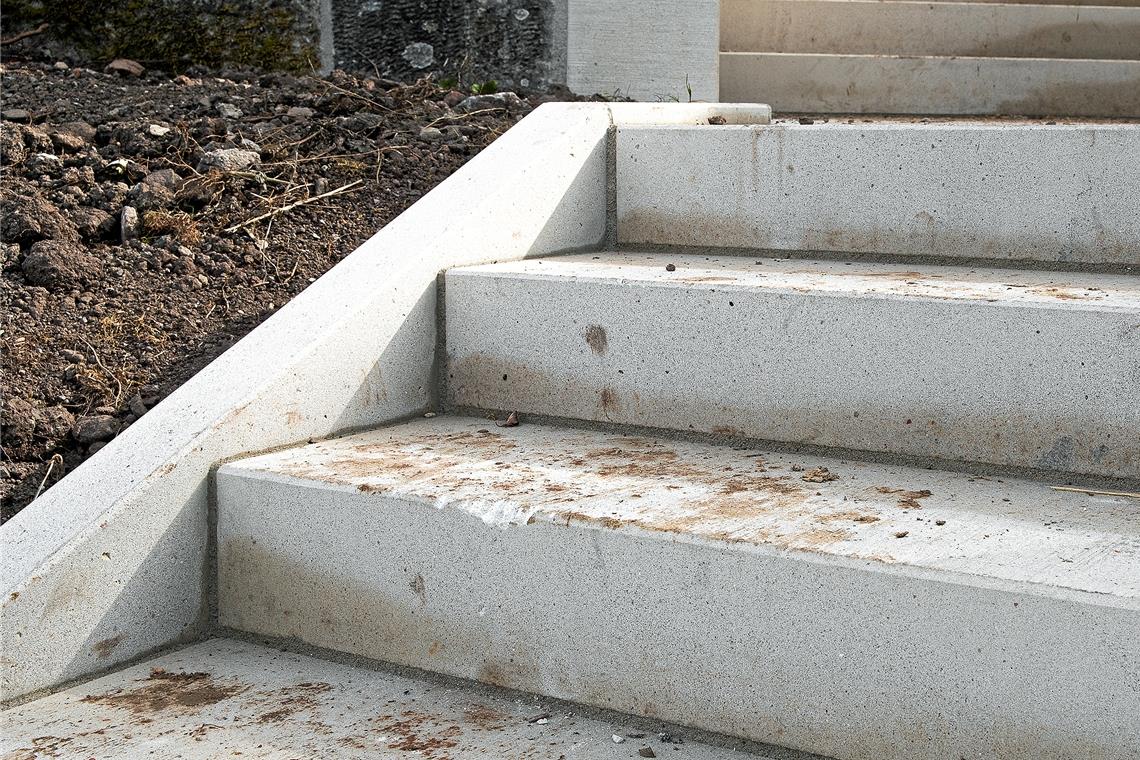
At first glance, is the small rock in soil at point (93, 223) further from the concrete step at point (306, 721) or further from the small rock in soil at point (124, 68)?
the small rock in soil at point (124, 68)

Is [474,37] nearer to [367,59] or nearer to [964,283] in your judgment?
[367,59]

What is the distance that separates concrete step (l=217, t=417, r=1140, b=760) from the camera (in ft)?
4.04

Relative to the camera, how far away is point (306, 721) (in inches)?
58.1

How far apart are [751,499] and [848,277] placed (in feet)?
1.99

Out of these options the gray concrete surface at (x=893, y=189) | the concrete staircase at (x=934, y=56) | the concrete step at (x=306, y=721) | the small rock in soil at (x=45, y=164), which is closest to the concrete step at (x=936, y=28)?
the concrete staircase at (x=934, y=56)

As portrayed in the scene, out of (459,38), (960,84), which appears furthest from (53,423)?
(960,84)

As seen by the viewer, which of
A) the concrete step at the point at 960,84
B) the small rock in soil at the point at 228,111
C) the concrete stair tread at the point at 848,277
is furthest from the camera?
the concrete step at the point at 960,84

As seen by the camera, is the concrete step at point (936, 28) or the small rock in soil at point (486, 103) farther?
the concrete step at point (936, 28)

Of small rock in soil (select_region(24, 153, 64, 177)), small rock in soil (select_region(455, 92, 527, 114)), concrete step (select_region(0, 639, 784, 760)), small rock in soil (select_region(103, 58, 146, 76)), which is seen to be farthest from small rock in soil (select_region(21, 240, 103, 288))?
small rock in soil (select_region(103, 58, 146, 76))

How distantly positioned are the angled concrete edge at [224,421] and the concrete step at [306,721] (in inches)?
3.7

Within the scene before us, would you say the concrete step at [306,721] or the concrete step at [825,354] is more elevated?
the concrete step at [825,354]

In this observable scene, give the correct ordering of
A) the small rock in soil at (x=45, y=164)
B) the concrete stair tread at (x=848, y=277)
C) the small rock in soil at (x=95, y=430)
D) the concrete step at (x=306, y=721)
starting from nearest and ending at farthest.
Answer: the concrete step at (x=306, y=721) → the concrete stair tread at (x=848, y=277) → the small rock in soil at (x=95, y=430) → the small rock in soil at (x=45, y=164)

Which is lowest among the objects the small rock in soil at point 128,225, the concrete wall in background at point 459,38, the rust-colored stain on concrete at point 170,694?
the rust-colored stain on concrete at point 170,694

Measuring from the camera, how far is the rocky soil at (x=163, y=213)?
6.66 ft
